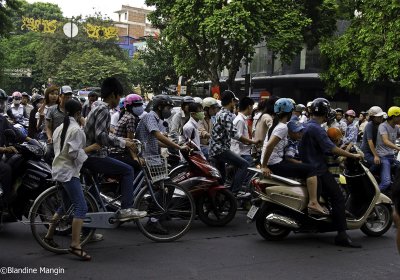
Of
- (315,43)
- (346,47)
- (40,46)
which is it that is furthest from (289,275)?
(40,46)

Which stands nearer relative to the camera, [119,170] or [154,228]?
[119,170]

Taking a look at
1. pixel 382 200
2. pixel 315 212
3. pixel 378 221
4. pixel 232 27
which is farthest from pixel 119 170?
pixel 232 27

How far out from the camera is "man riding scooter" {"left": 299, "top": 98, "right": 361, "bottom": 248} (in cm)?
619

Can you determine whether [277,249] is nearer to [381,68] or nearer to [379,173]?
[379,173]

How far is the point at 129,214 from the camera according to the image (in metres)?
5.73

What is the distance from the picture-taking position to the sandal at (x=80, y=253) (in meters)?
5.27

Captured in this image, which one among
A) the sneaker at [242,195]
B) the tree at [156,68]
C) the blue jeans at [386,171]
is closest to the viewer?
the sneaker at [242,195]

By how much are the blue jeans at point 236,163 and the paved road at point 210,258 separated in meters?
1.18

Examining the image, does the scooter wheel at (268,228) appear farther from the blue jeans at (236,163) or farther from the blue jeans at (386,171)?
the blue jeans at (386,171)

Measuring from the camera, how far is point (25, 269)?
498 centimetres

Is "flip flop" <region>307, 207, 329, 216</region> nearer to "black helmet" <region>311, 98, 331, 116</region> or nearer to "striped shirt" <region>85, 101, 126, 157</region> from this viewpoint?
"black helmet" <region>311, 98, 331, 116</region>

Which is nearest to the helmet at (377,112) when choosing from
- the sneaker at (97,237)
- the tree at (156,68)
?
the sneaker at (97,237)

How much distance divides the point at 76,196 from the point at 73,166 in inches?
11.5

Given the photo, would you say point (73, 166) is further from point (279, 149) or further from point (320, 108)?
point (320, 108)
